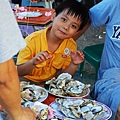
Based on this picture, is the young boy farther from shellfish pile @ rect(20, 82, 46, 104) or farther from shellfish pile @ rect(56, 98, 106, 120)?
shellfish pile @ rect(56, 98, 106, 120)

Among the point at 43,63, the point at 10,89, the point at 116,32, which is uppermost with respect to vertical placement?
the point at 10,89

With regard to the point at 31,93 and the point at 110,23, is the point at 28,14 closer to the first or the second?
the point at 110,23

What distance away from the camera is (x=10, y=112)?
1.09 meters

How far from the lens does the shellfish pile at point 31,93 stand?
1533 millimetres

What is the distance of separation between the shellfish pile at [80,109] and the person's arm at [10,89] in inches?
15.8

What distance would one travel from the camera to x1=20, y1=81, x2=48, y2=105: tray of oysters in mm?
1530

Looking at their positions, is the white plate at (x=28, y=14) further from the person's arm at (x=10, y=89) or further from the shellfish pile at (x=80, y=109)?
the person's arm at (x=10, y=89)

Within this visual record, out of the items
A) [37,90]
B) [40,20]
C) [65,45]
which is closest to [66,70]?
[65,45]

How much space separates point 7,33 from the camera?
1000mm

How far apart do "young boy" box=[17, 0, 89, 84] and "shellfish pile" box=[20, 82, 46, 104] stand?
1.10 feet

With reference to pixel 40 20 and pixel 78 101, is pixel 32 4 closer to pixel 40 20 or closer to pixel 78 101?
pixel 40 20

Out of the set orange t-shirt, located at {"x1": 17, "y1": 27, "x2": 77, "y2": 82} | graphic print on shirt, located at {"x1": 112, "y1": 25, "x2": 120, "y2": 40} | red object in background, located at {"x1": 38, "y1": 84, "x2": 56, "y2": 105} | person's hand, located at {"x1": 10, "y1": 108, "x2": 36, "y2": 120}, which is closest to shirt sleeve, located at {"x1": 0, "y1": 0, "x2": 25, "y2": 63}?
person's hand, located at {"x1": 10, "y1": 108, "x2": 36, "y2": 120}

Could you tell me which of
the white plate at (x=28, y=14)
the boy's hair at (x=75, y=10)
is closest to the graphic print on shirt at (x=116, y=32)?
the boy's hair at (x=75, y=10)

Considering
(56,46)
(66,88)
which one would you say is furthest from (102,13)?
(66,88)
